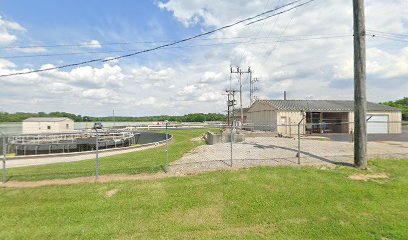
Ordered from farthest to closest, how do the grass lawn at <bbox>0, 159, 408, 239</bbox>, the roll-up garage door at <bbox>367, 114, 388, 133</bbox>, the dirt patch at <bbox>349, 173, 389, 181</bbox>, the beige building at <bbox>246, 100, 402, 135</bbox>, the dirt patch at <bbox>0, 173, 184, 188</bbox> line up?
the roll-up garage door at <bbox>367, 114, 388, 133</bbox>, the beige building at <bbox>246, 100, 402, 135</bbox>, the dirt patch at <bbox>349, 173, 389, 181</bbox>, the dirt patch at <bbox>0, 173, 184, 188</bbox>, the grass lawn at <bbox>0, 159, 408, 239</bbox>

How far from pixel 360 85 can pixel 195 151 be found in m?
8.82

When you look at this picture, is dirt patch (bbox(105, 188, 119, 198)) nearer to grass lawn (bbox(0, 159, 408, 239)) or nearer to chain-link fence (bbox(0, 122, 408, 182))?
grass lawn (bbox(0, 159, 408, 239))

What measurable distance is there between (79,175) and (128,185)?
8.50ft

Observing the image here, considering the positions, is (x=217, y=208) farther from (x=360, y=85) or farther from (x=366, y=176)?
(x=360, y=85)

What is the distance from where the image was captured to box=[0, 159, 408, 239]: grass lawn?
4.62 metres

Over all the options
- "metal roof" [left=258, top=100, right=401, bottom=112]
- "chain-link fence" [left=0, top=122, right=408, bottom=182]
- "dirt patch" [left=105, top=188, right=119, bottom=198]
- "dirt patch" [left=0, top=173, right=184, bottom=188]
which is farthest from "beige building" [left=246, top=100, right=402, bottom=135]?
"dirt patch" [left=105, top=188, right=119, bottom=198]

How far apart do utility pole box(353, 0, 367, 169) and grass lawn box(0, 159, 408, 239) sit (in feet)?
4.08

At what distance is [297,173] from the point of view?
804 cm

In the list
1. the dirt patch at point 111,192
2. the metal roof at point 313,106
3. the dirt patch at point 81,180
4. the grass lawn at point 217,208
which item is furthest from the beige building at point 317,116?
the dirt patch at point 111,192

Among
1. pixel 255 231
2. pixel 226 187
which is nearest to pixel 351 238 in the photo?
pixel 255 231

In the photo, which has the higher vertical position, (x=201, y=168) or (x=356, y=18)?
(x=356, y=18)

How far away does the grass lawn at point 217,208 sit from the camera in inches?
182

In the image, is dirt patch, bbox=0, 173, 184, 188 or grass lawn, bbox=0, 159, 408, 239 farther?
dirt patch, bbox=0, 173, 184, 188

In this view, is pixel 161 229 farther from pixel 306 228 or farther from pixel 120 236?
pixel 306 228
